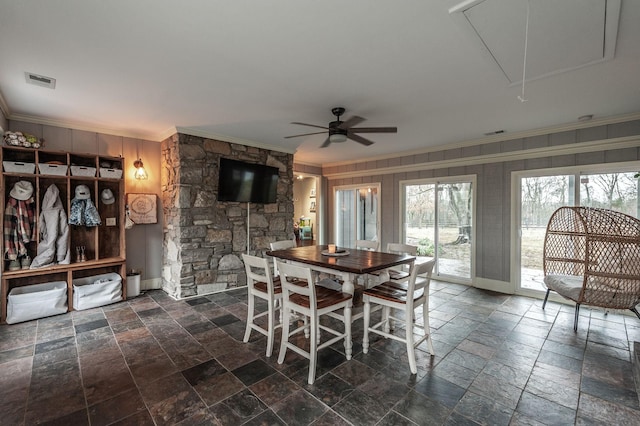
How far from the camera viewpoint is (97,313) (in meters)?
3.65

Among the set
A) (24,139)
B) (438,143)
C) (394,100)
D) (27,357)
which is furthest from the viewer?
(438,143)

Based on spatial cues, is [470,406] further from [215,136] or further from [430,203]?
[215,136]

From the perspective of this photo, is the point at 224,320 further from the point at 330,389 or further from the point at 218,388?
the point at 330,389

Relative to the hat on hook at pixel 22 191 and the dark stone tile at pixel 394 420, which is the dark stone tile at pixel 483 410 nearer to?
the dark stone tile at pixel 394 420

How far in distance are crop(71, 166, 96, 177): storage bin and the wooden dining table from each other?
2825 millimetres

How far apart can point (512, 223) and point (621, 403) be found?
9.51 feet

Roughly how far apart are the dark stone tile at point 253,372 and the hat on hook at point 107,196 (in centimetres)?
338

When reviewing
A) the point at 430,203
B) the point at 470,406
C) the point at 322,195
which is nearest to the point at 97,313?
the point at 470,406

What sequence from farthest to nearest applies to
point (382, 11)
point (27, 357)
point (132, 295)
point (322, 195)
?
1. point (322, 195)
2. point (132, 295)
3. point (27, 357)
4. point (382, 11)

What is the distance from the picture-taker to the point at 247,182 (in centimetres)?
476

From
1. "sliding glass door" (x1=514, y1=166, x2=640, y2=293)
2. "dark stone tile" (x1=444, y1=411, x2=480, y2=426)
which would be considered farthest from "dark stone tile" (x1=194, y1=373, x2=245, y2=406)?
"sliding glass door" (x1=514, y1=166, x2=640, y2=293)

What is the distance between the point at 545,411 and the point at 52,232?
5.42 metres

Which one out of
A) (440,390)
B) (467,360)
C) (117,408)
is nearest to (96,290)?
(117,408)

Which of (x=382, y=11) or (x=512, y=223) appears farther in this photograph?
(x=512, y=223)
